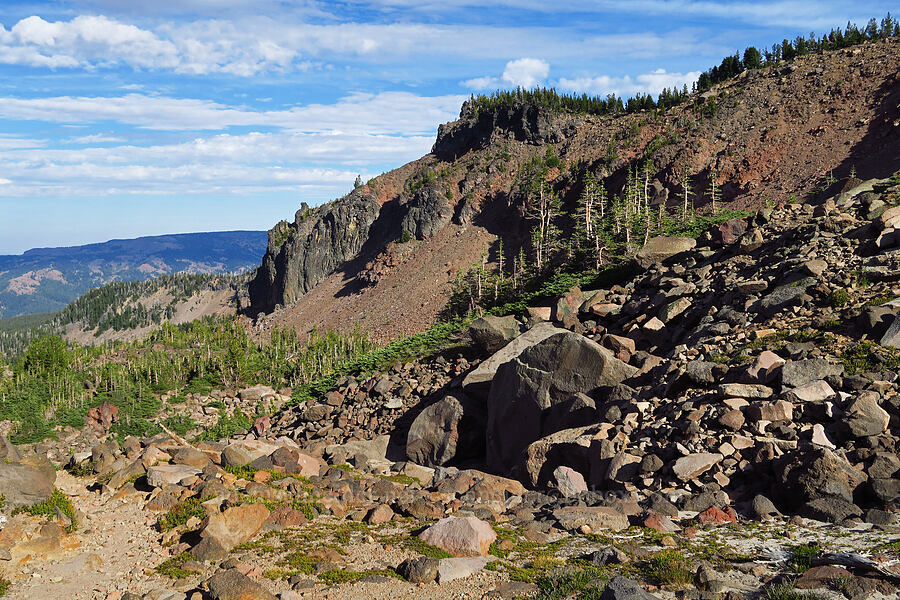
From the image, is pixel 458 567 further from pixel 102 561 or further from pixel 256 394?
pixel 256 394

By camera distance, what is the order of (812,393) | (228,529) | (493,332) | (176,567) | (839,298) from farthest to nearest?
(493,332) < (839,298) < (812,393) < (228,529) < (176,567)

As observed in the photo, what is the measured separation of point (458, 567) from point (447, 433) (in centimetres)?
1296

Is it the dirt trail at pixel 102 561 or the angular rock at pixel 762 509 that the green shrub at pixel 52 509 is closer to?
the dirt trail at pixel 102 561

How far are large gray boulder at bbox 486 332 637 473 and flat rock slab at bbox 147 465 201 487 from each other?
11.2 metres

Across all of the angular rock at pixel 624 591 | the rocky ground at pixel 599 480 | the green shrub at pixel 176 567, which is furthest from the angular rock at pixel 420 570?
the green shrub at pixel 176 567


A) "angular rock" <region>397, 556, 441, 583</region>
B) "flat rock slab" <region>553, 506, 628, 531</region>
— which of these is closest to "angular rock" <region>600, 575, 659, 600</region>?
"angular rock" <region>397, 556, 441, 583</region>

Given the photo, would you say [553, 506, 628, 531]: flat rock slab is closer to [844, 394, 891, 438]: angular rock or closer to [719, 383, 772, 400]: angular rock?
[719, 383, 772, 400]: angular rock

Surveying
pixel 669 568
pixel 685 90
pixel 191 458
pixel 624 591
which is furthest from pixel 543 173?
pixel 624 591

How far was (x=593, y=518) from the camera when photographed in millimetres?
13352

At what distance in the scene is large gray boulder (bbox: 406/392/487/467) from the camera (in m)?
24.2

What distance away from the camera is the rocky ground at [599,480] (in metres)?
11.0

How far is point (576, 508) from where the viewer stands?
14.0 metres

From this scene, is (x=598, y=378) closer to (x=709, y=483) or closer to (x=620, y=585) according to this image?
(x=709, y=483)

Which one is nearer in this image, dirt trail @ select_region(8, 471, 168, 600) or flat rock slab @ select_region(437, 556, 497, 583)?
flat rock slab @ select_region(437, 556, 497, 583)
